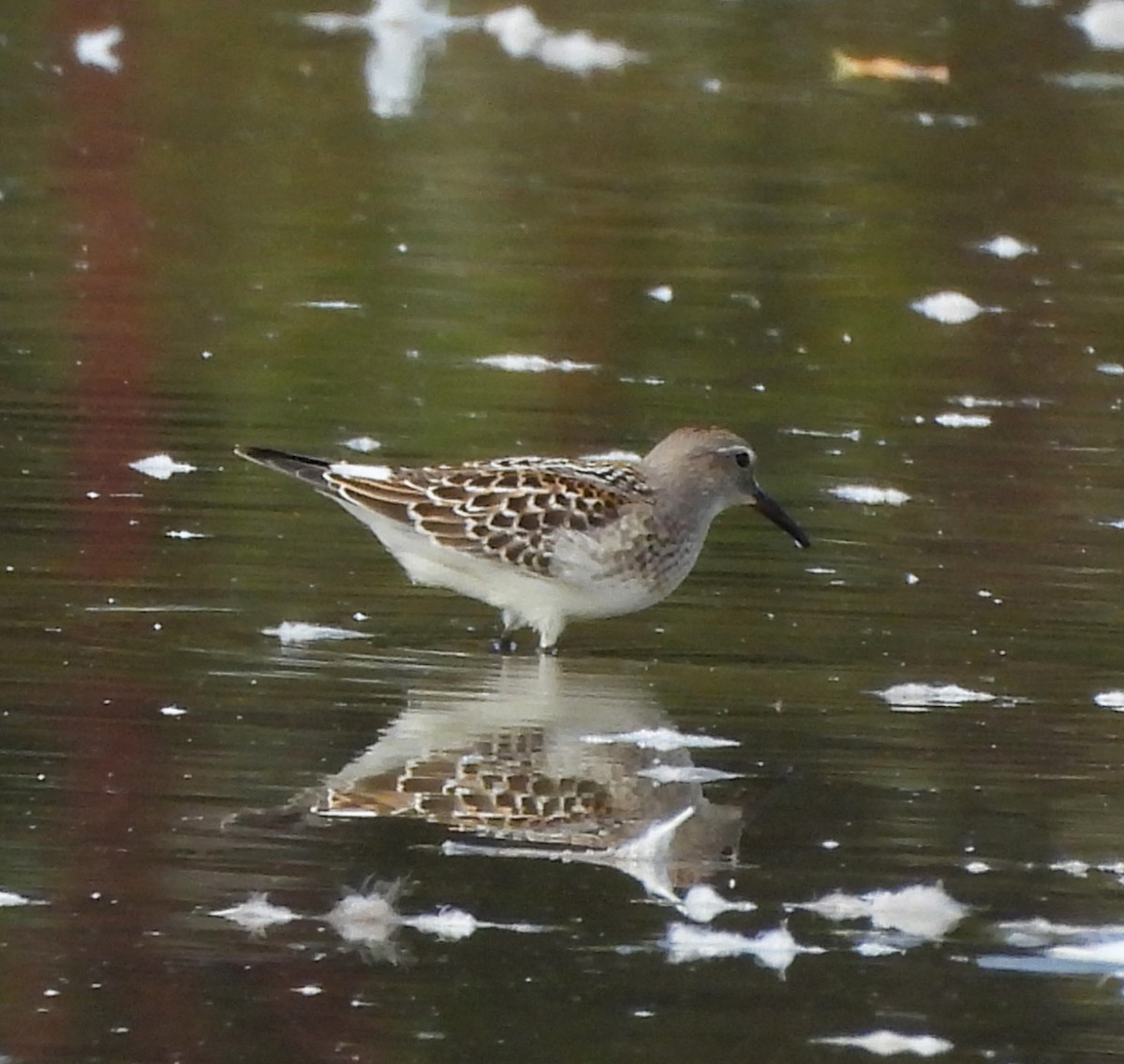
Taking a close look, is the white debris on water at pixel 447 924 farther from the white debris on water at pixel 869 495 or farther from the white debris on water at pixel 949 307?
the white debris on water at pixel 949 307

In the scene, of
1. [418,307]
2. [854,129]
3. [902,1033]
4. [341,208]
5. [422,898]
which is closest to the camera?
[902,1033]

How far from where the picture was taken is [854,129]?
1477 centimetres

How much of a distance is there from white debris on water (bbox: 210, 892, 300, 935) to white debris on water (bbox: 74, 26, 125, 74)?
34.9ft

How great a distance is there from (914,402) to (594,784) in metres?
4.03

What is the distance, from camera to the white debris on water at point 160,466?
27.3 ft

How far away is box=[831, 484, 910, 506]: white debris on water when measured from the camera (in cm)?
844

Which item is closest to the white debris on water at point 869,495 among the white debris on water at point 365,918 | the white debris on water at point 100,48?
the white debris on water at point 365,918

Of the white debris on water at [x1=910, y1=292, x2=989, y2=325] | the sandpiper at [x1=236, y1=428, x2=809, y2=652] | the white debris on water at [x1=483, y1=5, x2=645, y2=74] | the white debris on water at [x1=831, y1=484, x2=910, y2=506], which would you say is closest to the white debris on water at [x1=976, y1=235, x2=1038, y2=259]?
the white debris on water at [x1=910, y1=292, x2=989, y2=325]

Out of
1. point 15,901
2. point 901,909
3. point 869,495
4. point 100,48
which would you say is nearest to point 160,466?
point 869,495

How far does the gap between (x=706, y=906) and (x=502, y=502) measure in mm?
2262

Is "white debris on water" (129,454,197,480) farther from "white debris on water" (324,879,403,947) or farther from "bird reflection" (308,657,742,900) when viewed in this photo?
"white debris on water" (324,879,403,947)

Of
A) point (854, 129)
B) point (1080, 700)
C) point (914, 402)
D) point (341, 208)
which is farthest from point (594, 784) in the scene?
point (854, 129)

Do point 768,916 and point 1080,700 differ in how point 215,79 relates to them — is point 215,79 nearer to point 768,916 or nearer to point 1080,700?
point 1080,700

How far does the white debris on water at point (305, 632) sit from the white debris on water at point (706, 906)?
1.92 metres
